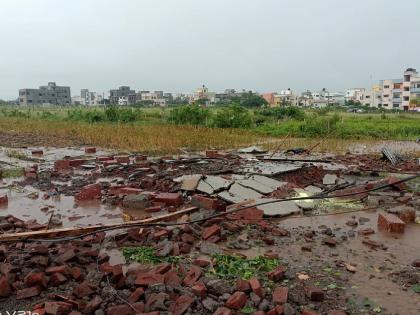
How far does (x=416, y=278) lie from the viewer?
379 cm

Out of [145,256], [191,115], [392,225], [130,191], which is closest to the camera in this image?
[145,256]

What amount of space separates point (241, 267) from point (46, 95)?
99412 millimetres

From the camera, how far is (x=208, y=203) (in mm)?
6012

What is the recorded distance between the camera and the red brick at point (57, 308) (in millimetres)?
2842

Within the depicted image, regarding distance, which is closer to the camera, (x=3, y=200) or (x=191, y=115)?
(x=3, y=200)

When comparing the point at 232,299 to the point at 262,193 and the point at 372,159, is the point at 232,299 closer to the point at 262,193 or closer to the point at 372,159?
the point at 262,193

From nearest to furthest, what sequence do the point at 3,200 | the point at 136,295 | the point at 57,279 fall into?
the point at 136,295
the point at 57,279
the point at 3,200

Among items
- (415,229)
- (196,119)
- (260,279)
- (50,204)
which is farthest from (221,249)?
(196,119)

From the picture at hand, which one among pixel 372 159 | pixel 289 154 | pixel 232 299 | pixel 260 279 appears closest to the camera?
pixel 232 299

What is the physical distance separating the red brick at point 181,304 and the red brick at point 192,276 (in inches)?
11.7

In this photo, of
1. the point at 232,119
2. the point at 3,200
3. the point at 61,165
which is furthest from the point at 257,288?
the point at 232,119

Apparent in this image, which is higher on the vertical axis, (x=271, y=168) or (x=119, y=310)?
(x=271, y=168)

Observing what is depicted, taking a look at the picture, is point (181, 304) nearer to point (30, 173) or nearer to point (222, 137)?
point (30, 173)

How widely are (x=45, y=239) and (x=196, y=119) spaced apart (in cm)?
1922
